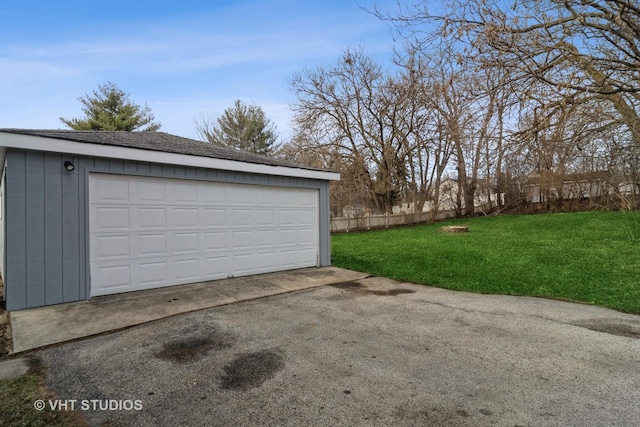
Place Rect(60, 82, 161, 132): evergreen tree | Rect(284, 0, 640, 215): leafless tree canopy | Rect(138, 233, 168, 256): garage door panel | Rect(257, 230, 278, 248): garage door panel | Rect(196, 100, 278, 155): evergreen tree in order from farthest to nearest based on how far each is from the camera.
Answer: Rect(196, 100, 278, 155): evergreen tree → Rect(60, 82, 161, 132): evergreen tree → Rect(257, 230, 278, 248): garage door panel → Rect(138, 233, 168, 256): garage door panel → Rect(284, 0, 640, 215): leafless tree canopy

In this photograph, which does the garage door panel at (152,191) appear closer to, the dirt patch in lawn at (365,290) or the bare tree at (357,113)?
the dirt patch in lawn at (365,290)

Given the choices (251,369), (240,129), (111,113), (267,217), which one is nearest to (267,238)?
(267,217)

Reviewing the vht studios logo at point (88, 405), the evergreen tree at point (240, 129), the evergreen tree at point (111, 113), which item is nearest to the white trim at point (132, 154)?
the vht studios logo at point (88, 405)

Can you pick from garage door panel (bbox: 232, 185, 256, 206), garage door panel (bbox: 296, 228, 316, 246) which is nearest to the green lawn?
garage door panel (bbox: 296, 228, 316, 246)

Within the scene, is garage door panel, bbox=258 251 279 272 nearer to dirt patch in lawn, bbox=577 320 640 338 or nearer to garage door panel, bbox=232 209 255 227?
garage door panel, bbox=232 209 255 227

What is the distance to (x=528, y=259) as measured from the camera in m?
8.42

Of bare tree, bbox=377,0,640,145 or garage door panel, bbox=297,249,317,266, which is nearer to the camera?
bare tree, bbox=377,0,640,145

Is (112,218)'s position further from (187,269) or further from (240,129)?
(240,129)

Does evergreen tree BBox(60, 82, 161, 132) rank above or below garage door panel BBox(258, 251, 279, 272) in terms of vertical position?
above

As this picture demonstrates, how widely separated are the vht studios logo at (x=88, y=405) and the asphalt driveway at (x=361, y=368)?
0.02 m

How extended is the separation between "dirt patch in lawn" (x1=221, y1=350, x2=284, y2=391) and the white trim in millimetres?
4024

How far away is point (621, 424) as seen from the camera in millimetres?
2148

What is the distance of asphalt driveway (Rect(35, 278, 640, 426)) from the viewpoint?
2309 mm

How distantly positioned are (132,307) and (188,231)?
180cm
